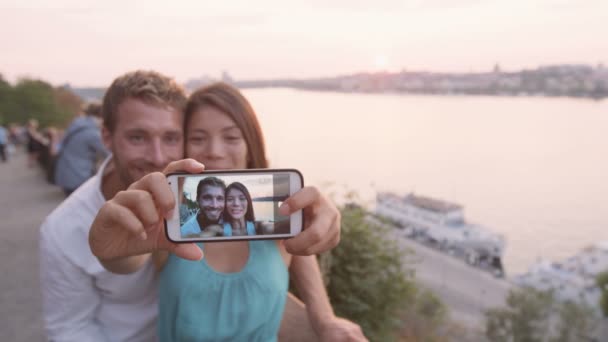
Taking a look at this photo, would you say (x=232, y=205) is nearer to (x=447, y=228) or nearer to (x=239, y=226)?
(x=239, y=226)

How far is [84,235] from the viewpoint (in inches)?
71.6

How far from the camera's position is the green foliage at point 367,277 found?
3.87m

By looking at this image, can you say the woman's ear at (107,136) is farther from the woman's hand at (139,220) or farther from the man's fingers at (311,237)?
the man's fingers at (311,237)

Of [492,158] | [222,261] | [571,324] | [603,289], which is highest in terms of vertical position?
[222,261]

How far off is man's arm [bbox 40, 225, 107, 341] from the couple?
0.79 meters

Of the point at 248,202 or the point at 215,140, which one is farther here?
the point at 215,140

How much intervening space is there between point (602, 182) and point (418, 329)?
48.8m

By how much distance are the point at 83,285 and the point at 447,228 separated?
39685 millimetres

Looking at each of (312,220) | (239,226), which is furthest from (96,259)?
(312,220)

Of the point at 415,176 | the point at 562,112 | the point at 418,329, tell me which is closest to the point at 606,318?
the point at 418,329

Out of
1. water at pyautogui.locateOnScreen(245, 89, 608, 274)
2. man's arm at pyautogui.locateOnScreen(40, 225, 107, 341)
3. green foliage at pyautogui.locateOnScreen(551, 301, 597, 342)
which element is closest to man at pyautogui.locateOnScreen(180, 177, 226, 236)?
man's arm at pyautogui.locateOnScreen(40, 225, 107, 341)

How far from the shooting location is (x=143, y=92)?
6.12ft

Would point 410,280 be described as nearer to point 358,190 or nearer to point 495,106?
point 358,190

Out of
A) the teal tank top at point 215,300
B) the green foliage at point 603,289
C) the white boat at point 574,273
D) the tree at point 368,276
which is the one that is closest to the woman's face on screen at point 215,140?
the teal tank top at point 215,300
